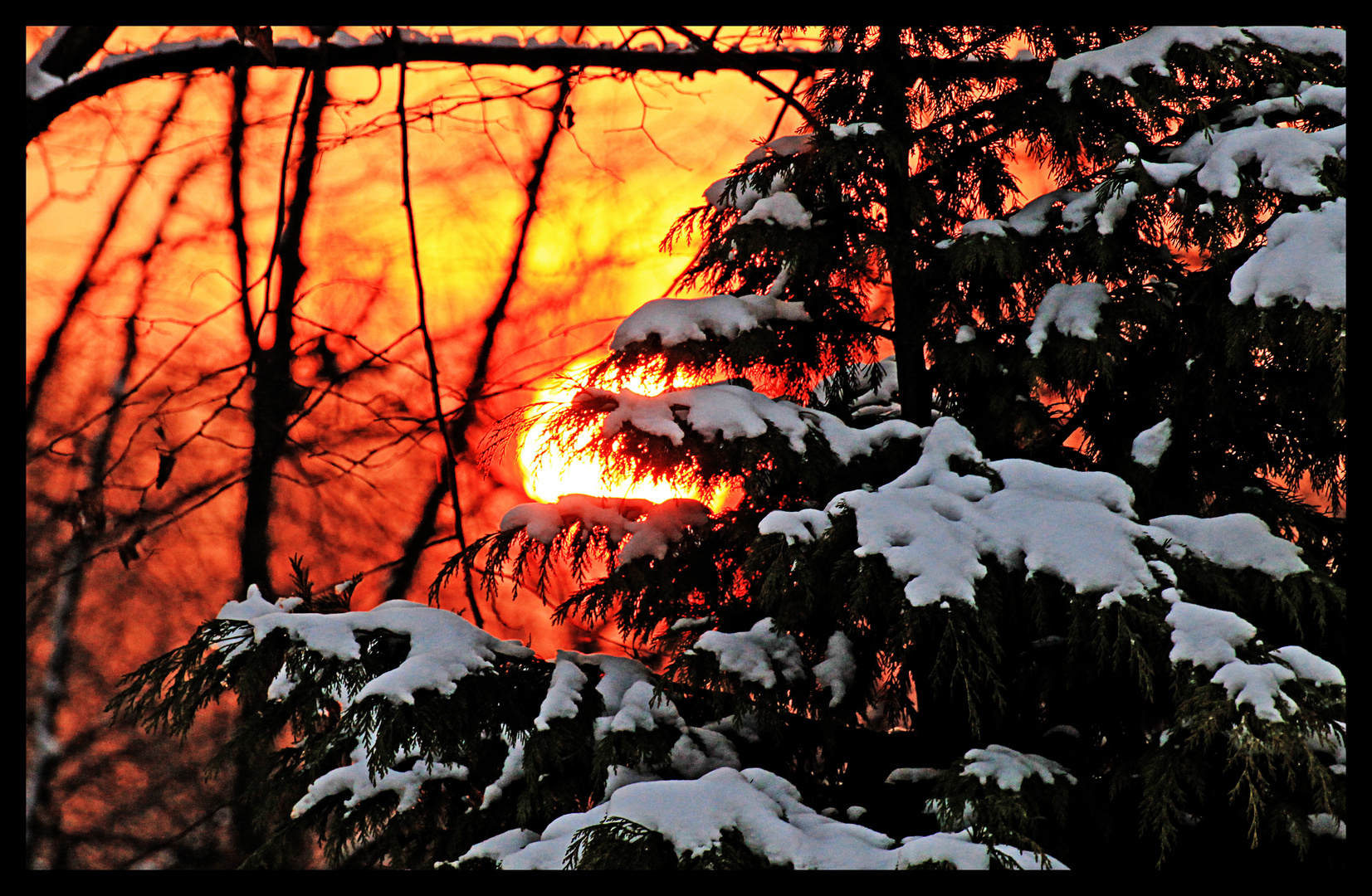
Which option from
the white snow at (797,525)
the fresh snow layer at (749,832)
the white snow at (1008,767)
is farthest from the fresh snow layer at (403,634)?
the white snow at (1008,767)

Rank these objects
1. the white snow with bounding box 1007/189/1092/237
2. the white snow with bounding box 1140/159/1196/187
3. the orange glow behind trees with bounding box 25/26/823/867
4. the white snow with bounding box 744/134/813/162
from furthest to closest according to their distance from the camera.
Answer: the orange glow behind trees with bounding box 25/26/823/867, the white snow with bounding box 744/134/813/162, the white snow with bounding box 1007/189/1092/237, the white snow with bounding box 1140/159/1196/187

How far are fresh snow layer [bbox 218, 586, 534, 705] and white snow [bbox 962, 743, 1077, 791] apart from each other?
3.95 ft

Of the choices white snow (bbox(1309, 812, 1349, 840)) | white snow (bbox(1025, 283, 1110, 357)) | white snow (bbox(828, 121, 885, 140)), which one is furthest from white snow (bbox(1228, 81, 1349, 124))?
white snow (bbox(1309, 812, 1349, 840))

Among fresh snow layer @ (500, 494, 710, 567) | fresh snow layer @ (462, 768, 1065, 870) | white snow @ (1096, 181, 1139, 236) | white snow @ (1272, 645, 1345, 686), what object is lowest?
fresh snow layer @ (462, 768, 1065, 870)

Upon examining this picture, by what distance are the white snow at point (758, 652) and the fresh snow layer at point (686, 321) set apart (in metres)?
0.81

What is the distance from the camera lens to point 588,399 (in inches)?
102

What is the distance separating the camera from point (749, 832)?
6.43 ft

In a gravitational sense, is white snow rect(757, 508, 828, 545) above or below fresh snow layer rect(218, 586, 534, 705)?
above

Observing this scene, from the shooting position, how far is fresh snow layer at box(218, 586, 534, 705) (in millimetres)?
2232

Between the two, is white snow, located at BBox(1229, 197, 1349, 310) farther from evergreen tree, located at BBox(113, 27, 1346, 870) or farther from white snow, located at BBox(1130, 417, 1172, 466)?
white snow, located at BBox(1130, 417, 1172, 466)

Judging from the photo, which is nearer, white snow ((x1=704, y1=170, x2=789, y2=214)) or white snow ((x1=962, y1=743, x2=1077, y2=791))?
white snow ((x1=962, y1=743, x2=1077, y2=791))
